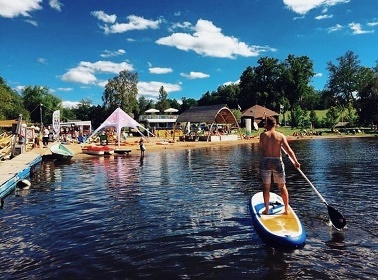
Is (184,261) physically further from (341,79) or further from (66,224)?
(341,79)

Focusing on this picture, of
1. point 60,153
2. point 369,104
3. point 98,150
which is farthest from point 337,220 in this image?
point 369,104

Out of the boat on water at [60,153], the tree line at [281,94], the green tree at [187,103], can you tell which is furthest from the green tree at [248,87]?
the boat on water at [60,153]

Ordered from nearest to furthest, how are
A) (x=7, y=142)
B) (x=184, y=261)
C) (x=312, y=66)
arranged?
(x=184, y=261), (x=7, y=142), (x=312, y=66)

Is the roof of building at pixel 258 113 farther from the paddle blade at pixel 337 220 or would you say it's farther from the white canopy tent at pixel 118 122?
the paddle blade at pixel 337 220

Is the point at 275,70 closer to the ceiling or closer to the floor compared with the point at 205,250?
closer to the ceiling

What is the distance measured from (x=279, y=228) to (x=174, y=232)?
309 cm

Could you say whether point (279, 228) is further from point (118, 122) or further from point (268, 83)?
point (268, 83)

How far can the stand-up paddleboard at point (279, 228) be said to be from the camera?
27.1 ft

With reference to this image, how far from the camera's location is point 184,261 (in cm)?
812

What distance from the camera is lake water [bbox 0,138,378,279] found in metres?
7.64

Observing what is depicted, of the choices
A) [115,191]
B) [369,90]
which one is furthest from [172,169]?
[369,90]

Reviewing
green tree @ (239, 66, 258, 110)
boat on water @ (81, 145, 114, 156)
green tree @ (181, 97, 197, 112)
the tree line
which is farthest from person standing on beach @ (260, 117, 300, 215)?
green tree @ (181, 97, 197, 112)

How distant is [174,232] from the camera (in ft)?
33.4

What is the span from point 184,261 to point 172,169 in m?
16.5
